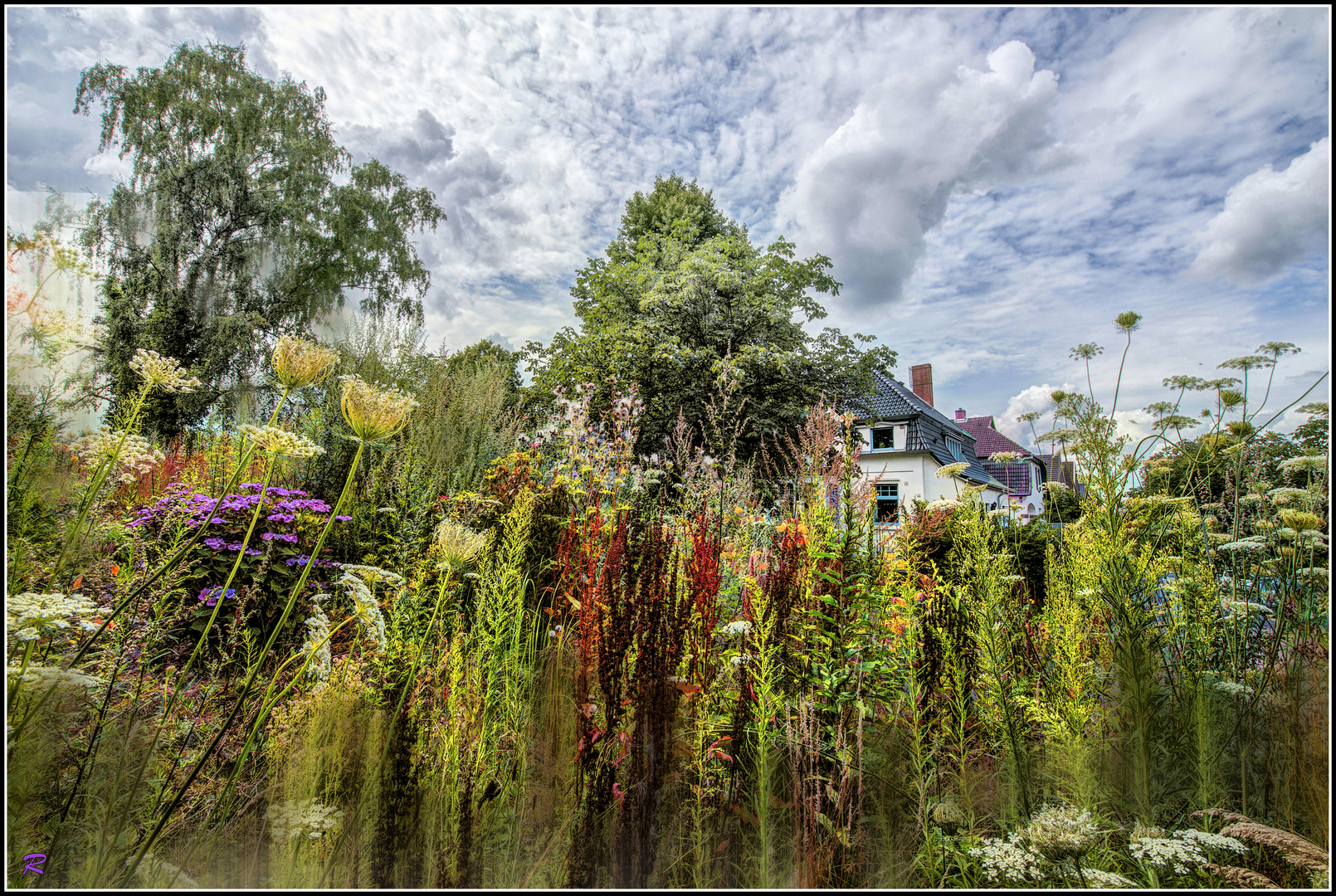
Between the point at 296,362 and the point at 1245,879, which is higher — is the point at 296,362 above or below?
above

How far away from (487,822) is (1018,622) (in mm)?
2136

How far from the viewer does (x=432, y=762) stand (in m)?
1.33

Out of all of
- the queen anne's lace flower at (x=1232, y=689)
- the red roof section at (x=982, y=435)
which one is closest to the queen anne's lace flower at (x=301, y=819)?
the queen anne's lace flower at (x=1232, y=689)

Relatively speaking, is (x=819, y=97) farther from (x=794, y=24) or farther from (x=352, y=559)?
(x=352, y=559)

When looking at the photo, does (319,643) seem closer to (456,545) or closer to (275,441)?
(456,545)

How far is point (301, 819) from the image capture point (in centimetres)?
119

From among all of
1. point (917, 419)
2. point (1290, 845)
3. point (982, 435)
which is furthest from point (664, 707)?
point (982, 435)

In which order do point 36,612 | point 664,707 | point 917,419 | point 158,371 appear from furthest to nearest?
1. point 917,419
2. point 158,371
3. point 664,707
4. point 36,612

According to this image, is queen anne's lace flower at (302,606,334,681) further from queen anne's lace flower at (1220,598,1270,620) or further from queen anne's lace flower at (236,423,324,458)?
queen anne's lace flower at (1220,598,1270,620)

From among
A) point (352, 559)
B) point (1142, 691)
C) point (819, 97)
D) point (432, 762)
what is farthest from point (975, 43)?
point (352, 559)

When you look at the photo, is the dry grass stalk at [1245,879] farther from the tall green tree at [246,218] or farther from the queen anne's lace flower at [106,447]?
the tall green tree at [246,218]

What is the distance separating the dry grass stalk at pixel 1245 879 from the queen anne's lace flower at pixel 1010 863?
1.22ft

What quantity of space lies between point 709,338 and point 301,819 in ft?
37.8

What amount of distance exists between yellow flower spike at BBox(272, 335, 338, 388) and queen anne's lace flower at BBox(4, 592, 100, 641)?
2.11ft
